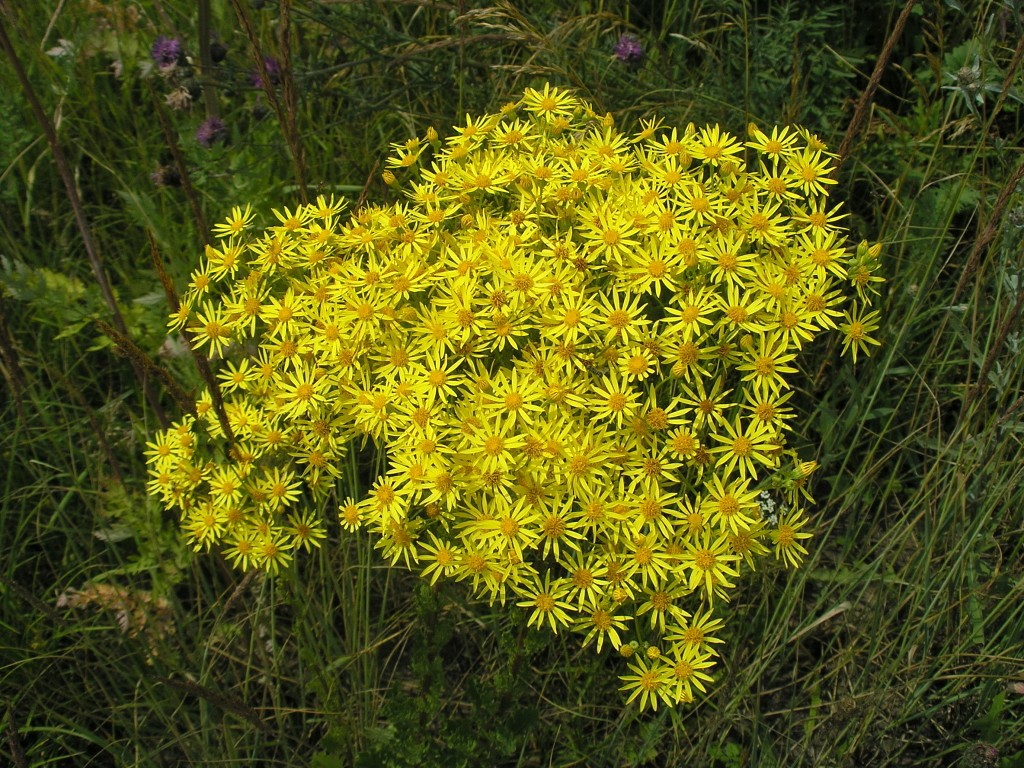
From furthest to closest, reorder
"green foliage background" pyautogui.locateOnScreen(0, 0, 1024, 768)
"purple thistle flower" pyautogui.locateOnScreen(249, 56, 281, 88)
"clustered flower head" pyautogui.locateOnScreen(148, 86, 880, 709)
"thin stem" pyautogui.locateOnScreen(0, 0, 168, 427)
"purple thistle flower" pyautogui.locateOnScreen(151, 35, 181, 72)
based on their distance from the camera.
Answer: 1. "purple thistle flower" pyautogui.locateOnScreen(249, 56, 281, 88)
2. "purple thistle flower" pyautogui.locateOnScreen(151, 35, 181, 72)
3. "green foliage background" pyautogui.locateOnScreen(0, 0, 1024, 768)
4. "thin stem" pyautogui.locateOnScreen(0, 0, 168, 427)
5. "clustered flower head" pyautogui.locateOnScreen(148, 86, 880, 709)

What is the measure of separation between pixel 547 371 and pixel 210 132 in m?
1.83

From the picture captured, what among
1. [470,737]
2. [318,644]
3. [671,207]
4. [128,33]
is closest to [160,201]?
[128,33]

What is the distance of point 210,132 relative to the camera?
3.17 metres

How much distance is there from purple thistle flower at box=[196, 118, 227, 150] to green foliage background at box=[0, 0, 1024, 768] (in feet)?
0.11

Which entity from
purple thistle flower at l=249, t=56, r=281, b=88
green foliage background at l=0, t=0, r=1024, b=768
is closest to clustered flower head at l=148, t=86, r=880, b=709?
green foliage background at l=0, t=0, r=1024, b=768

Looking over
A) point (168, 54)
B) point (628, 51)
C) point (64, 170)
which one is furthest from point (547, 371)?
point (168, 54)

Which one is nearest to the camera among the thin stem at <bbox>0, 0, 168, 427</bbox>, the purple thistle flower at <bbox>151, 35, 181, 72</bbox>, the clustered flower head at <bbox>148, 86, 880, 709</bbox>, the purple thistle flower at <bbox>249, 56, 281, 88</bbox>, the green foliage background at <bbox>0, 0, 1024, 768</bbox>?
the clustered flower head at <bbox>148, 86, 880, 709</bbox>

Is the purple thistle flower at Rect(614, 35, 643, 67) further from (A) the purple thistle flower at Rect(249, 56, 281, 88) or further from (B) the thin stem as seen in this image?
(B) the thin stem

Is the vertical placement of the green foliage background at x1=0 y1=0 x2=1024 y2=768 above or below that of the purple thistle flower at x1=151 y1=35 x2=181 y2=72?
below

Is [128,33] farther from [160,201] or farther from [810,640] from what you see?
[810,640]

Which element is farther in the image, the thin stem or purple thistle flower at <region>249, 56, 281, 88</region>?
purple thistle flower at <region>249, 56, 281, 88</region>

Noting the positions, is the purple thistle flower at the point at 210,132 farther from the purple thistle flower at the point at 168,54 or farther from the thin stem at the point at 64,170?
the thin stem at the point at 64,170

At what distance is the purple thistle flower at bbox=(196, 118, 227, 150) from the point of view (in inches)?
125

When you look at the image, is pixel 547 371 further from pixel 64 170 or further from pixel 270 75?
pixel 270 75
